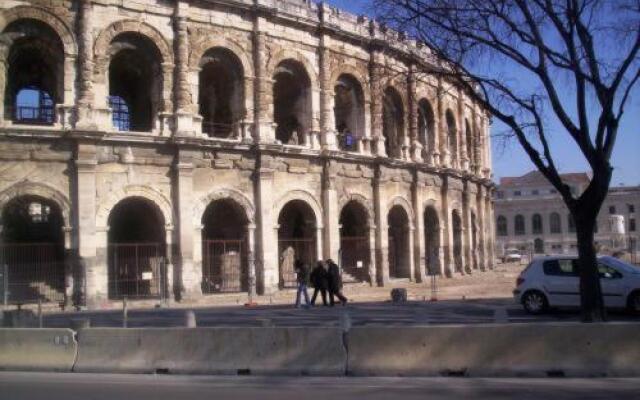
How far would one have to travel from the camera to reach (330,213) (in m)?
27.7

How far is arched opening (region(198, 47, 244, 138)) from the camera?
25703 mm

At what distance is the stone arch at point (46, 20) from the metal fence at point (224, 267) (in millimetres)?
8324

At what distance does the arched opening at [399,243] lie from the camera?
104 feet

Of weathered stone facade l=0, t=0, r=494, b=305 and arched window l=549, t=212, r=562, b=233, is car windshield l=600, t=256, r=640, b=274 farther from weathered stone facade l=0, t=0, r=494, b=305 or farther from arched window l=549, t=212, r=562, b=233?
arched window l=549, t=212, r=562, b=233

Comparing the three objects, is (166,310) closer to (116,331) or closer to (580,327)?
(116,331)

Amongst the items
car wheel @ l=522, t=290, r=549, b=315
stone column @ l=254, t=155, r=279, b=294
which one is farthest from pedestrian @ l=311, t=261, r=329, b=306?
car wheel @ l=522, t=290, r=549, b=315

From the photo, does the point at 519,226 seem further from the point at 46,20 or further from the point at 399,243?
the point at 46,20

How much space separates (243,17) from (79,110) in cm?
742

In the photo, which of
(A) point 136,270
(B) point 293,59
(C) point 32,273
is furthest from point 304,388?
(B) point 293,59

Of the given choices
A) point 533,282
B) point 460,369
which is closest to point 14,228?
point 533,282

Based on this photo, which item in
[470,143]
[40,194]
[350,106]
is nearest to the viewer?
[40,194]

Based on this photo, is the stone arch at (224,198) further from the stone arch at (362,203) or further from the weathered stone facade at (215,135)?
the stone arch at (362,203)

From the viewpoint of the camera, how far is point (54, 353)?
34.5 feet

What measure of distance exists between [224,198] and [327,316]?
348 inches
